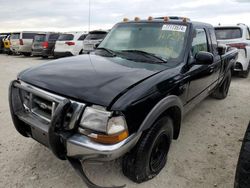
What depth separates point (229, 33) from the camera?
755 cm

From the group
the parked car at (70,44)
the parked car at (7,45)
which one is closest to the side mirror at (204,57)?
the parked car at (70,44)

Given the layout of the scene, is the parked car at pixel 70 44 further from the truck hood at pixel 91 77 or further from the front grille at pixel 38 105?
the front grille at pixel 38 105

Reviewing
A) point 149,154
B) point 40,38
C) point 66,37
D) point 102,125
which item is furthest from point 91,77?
point 40,38

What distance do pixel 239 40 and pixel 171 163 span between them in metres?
5.85

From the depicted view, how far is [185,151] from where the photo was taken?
10.7ft

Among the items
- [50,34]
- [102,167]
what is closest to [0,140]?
[102,167]

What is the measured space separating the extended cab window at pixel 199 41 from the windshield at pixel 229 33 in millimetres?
4160

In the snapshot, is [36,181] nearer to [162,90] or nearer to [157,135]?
[157,135]

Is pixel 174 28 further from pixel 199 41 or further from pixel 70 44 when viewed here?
pixel 70 44

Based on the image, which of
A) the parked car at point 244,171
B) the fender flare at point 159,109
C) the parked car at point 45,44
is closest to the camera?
the parked car at point 244,171

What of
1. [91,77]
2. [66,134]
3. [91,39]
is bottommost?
[66,134]

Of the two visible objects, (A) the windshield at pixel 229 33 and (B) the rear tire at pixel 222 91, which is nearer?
(B) the rear tire at pixel 222 91

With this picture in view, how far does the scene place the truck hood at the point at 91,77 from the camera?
2053 mm

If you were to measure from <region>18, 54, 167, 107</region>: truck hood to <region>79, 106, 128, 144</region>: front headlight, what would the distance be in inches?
3.4
